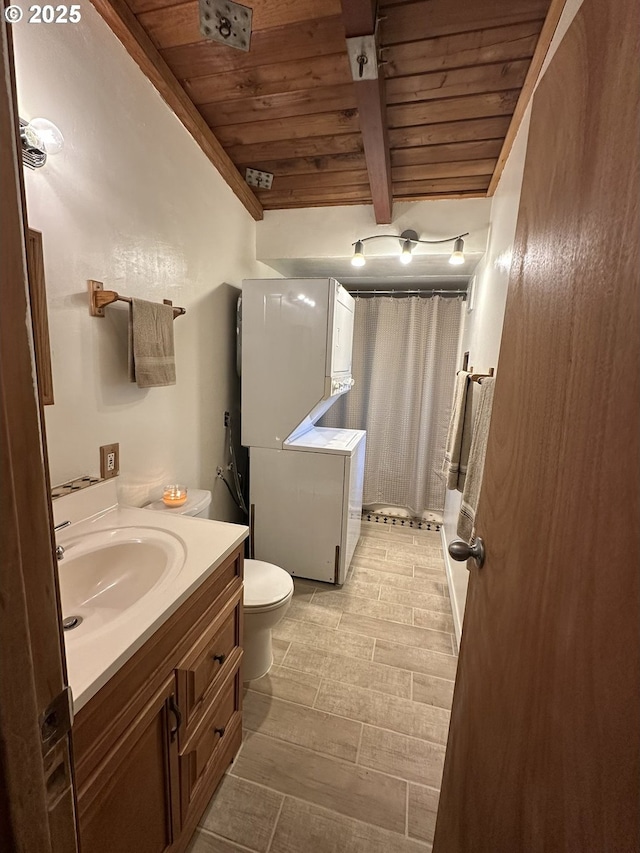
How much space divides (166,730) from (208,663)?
197 millimetres

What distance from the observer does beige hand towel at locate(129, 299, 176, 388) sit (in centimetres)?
143

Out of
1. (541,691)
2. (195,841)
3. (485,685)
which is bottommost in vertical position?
(195,841)

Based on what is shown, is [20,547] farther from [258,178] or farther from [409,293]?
[409,293]

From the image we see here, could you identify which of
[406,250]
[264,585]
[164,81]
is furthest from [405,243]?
[264,585]

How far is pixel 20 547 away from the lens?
0.34 metres

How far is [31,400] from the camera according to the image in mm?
354

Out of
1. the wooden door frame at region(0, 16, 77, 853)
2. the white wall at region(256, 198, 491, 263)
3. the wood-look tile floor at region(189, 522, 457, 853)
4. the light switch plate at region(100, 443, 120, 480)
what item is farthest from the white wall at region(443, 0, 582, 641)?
the light switch plate at region(100, 443, 120, 480)

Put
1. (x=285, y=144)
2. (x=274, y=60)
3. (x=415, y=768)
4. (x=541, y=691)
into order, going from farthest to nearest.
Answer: (x=285, y=144) → (x=274, y=60) → (x=415, y=768) → (x=541, y=691)

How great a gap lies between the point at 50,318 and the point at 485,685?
60.6 inches

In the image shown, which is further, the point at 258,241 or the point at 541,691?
the point at 258,241

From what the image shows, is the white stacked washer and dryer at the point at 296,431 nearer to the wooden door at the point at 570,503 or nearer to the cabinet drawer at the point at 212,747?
the cabinet drawer at the point at 212,747

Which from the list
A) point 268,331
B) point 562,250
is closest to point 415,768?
point 562,250

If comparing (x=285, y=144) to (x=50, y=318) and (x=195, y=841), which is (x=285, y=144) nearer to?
(x=50, y=318)

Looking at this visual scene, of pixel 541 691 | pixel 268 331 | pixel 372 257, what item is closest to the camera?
pixel 541 691
